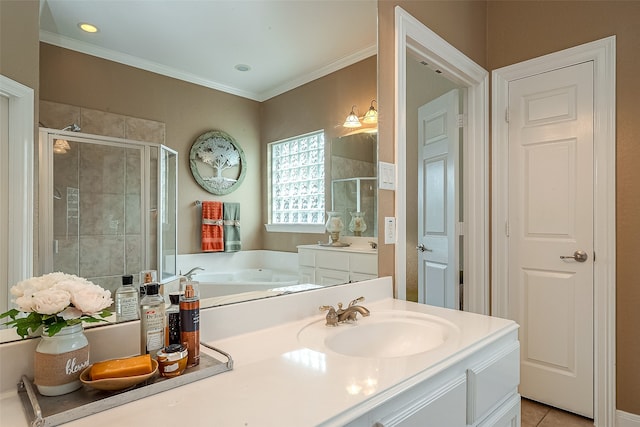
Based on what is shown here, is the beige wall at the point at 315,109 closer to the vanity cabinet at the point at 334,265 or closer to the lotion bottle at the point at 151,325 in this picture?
the vanity cabinet at the point at 334,265

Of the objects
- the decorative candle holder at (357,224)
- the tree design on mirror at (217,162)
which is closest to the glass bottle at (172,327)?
the tree design on mirror at (217,162)

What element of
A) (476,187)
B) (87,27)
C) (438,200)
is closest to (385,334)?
(87,27)

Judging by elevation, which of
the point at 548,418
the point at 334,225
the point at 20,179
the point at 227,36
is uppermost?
the point at 227,36

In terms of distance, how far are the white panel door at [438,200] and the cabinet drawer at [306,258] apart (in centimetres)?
139

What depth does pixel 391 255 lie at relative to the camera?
1.68 m

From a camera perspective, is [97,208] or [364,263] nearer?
[97,208]

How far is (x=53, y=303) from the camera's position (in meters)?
0.70

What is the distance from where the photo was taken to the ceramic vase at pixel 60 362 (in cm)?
71

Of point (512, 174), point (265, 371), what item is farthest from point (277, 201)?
point (512, 174)

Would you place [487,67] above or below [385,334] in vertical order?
above

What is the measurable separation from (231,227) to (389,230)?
75cm

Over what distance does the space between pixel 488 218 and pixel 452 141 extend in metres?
0.57

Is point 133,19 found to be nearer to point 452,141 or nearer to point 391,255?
point 391,255

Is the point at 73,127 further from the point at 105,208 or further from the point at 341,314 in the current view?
the point at 341,314
